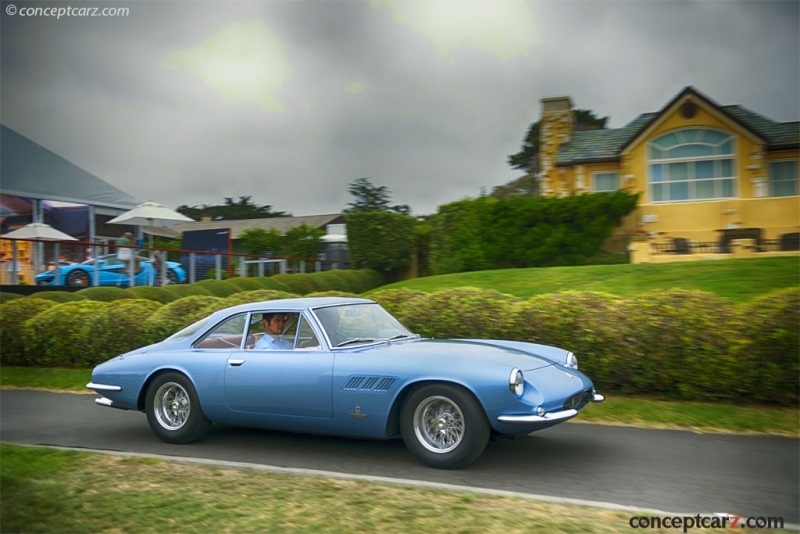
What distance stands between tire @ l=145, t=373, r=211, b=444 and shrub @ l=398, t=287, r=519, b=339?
372 centimetres

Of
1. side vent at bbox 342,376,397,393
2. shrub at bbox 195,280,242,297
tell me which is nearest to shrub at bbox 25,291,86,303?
shrub at bbox 195,280,242,297

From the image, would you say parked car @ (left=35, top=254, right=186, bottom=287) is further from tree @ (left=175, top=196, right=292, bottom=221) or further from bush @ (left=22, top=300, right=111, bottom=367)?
tree @ (left=175, top=196, right=292, bottom=221)

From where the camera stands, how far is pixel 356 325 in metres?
6.59

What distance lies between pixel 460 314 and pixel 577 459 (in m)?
3.81

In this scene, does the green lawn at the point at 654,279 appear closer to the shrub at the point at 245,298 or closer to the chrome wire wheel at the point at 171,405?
the shrub at the point at 245,298

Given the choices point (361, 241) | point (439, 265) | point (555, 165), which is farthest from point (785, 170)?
point (361, 241)

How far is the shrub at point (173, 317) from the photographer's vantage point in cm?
1112

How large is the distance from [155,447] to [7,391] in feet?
17.9

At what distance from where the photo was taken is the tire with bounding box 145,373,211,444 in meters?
6.60

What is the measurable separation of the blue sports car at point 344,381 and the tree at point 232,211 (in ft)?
220

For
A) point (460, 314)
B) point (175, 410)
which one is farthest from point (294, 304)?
point (460, 314)

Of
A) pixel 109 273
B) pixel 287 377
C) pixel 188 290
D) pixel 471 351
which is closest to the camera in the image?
pixel 471 351

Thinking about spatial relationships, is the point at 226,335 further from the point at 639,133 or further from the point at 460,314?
the point at 639,133

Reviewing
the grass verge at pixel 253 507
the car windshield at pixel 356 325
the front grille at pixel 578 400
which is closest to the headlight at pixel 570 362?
the front grille at pixel 578 400
